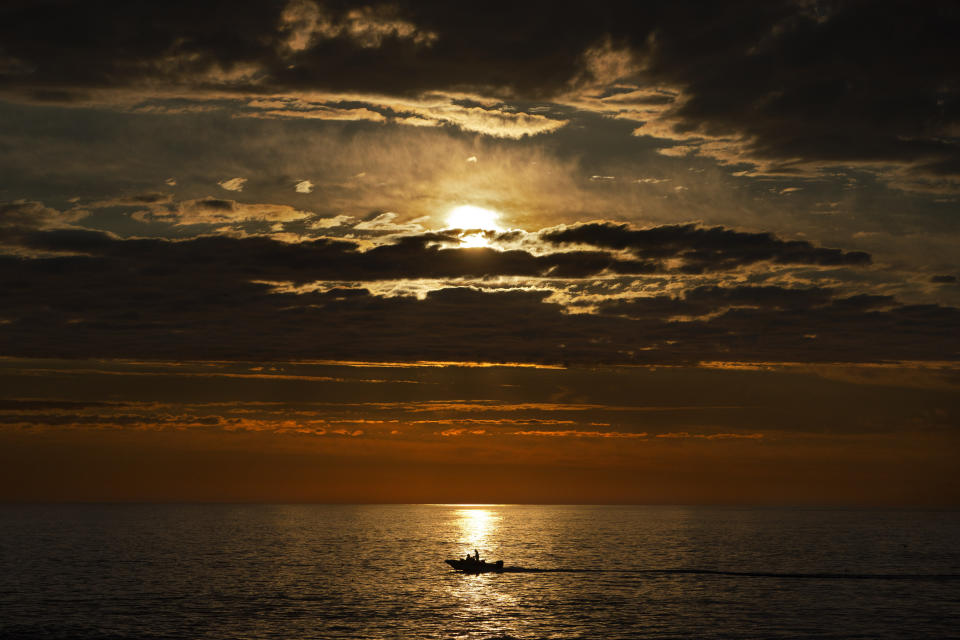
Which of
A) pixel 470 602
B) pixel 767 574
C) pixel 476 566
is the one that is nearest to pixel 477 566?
pixel 476 566

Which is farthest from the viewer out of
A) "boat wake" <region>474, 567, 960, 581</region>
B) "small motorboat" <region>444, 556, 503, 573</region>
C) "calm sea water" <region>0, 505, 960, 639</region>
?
"boat wake" <region>474, 567, 960, 581</region>

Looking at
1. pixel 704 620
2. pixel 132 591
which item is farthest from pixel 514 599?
pixel 132 591

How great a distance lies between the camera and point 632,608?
420 feet

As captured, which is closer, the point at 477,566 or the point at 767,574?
the point at 477,566

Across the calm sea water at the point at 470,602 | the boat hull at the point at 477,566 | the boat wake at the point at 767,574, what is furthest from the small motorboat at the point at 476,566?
the boat wake at the point at 767,574

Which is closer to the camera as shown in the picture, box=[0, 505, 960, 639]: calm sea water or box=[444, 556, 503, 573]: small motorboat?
box=[0, 505, 960, 639]: calm sea water

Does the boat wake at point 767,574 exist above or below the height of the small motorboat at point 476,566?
below

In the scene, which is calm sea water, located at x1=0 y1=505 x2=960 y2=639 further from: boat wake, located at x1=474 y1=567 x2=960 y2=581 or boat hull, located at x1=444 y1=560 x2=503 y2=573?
boat hull, located at x1=444 y1=560 x2=503 y2=573

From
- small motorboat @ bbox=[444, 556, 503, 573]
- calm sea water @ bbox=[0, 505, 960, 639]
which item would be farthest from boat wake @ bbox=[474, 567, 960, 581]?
small motorboat @ bbox=[444, 556, 503, 573]

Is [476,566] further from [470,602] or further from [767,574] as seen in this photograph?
[767,574]

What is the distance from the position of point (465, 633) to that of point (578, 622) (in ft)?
52.3

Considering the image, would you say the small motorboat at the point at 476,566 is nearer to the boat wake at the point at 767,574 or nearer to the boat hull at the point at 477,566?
the boat hull at the point at 477,566

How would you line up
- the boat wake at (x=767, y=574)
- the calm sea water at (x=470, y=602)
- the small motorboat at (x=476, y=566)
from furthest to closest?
the boat wake at (x=767, y=574)
the small motorboat at (x=476, y=566)
the calm sea water at (x=470, y=602)

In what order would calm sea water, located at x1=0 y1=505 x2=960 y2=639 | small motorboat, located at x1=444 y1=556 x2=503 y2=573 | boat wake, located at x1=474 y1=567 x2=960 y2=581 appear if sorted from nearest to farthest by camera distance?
calm sea water, located at x1=0 y1=505 x2=960 y2=639, small motorboat, located at x1=444 y1=556 x2=503 y2=573, boat wake, located at x1=474 y1=567 x2=960 y2=581
